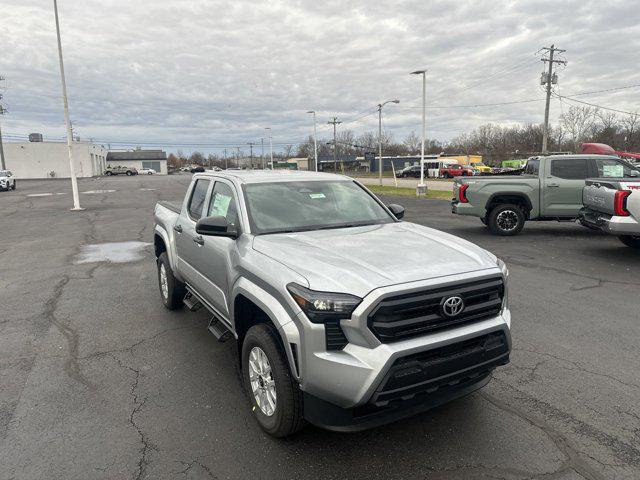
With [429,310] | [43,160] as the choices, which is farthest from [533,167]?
[43,160]

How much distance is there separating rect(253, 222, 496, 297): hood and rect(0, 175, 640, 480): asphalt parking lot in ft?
3.78

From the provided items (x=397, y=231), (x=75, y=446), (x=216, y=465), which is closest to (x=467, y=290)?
(x=397, y=231)

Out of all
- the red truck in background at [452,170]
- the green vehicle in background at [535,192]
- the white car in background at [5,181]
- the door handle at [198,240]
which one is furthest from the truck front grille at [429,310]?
the red truck in background at [452,170]

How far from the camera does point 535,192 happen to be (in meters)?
10.7

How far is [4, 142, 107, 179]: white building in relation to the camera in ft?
226

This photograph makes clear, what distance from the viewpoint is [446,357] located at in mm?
2703

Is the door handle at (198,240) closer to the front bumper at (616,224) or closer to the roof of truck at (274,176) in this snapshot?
the roof of truck at (274,176)

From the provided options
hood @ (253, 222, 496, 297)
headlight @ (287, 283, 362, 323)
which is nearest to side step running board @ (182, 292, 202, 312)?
A: hood @ (253, 222, 496, 297)

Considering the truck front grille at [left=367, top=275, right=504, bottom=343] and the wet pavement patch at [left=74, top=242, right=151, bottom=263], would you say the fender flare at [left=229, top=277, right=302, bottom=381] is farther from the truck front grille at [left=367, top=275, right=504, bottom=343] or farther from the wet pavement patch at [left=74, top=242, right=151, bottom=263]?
the wet pavement patch at [left=74, top=242, right=151, bottom=263]

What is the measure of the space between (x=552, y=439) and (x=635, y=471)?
1.53 ft

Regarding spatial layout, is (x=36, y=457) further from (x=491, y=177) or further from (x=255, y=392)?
(x=491, y=177)

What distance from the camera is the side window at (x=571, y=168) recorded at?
10.7 m

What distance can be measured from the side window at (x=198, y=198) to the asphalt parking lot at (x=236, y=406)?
4.33 ft

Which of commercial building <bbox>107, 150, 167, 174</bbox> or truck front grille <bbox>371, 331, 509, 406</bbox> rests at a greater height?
commercial building <bbox>107, 150, 167, 174</bbox>
